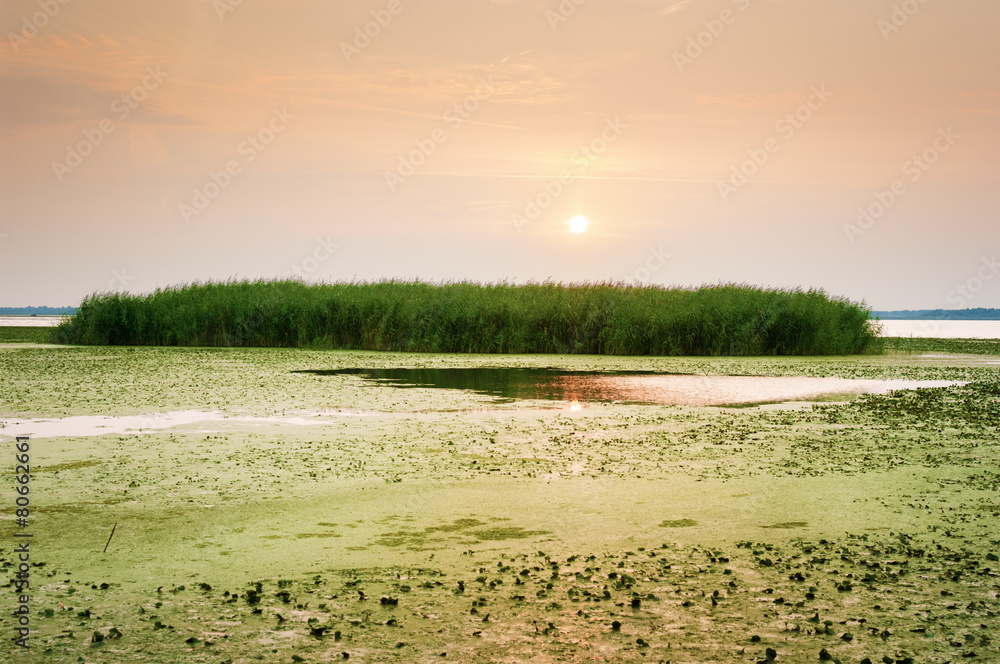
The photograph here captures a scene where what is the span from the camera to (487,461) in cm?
656

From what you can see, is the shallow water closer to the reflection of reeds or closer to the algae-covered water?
the algae-covered water

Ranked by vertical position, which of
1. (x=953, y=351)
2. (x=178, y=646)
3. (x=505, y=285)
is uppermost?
(x=505, y=285)

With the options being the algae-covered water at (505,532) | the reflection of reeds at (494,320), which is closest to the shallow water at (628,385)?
the algae-covered water at (505,532)

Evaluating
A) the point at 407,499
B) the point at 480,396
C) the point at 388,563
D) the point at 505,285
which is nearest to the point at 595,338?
the point at 505,285

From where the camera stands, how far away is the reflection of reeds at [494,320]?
65.6 feet

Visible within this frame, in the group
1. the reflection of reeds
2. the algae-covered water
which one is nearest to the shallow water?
the algae-covered water

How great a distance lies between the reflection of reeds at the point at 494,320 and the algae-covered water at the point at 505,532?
33.1ft

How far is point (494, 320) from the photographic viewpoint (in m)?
20.6

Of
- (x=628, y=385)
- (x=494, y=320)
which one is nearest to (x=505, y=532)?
(x=628, y=385)

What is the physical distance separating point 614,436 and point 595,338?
12488 millimetres

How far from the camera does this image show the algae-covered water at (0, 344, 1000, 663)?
123 inches

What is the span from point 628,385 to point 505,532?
8276 millimetres

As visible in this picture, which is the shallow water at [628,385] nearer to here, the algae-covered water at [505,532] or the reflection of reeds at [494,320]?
the algae-covered water at [505,532]

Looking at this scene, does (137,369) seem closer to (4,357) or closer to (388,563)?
(4,357)
